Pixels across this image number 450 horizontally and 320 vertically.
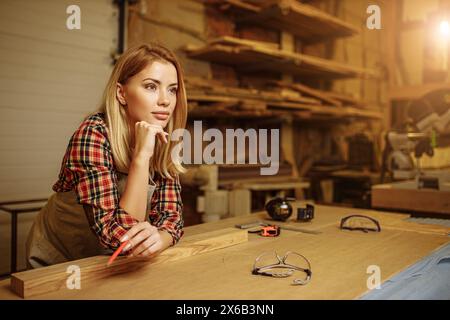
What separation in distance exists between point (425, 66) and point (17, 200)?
5.04m

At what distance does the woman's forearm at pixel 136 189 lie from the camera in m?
1.29

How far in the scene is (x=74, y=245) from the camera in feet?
5.19

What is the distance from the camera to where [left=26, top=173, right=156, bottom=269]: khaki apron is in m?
1.55

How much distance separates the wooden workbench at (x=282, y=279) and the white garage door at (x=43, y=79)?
6.50 ft

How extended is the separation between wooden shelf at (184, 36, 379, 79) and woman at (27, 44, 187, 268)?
7.07 feet

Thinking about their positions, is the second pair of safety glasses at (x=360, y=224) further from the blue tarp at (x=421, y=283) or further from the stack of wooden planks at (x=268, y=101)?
the stack of wooden planks at (x=268, y=101)

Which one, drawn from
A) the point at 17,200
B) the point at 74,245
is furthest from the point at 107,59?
the point at 74,245

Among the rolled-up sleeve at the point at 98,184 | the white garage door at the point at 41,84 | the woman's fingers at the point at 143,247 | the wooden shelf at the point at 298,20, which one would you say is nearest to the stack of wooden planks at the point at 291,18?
the wooden shelf at the point at 298,20

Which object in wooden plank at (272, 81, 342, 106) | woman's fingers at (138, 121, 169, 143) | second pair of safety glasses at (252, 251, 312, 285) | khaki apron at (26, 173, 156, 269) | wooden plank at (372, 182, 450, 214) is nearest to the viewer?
second pair of safety glasses at (252, 251, 312, 285)

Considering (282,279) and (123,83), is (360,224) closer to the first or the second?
(282,279)

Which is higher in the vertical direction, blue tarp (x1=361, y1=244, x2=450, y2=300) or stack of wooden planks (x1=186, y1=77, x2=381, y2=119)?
stack of wooden planks (x1=186, y1=77, x2=381, y2=119)

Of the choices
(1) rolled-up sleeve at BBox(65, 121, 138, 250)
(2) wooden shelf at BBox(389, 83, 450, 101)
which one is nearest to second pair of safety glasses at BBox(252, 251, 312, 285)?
(1) rolled-up sleeve at BBox(65, 121, 138, 250)

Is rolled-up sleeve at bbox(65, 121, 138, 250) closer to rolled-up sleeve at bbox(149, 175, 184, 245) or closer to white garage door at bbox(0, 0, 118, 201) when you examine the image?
rolled-up sleeve at bbox(149, 175, 184, 245)

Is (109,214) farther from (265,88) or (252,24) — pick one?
(252,24)
